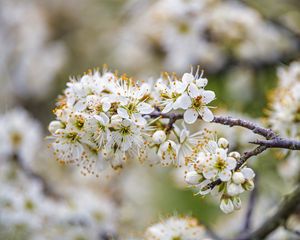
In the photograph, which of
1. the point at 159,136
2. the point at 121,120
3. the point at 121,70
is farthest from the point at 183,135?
the point at 121,70

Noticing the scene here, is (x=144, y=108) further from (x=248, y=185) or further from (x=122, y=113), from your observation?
(x=248, y=185)

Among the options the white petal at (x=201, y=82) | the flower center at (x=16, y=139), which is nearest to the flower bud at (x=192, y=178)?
the white petal at (x=201, y=82)

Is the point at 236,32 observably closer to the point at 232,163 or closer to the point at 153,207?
the point at 153,207

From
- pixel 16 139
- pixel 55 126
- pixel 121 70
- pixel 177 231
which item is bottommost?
pixel 177 231

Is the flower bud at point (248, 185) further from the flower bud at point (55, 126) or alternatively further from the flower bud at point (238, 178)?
the flower bud at point (55, 126)

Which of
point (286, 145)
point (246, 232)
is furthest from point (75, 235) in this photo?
point (286, 145)

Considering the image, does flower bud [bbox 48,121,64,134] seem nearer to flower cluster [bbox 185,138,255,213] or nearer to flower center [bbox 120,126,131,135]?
flower center [bbox 120,126,131,135]
